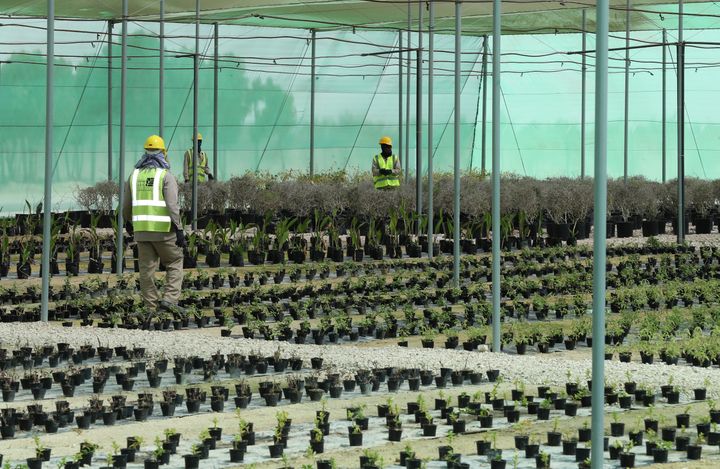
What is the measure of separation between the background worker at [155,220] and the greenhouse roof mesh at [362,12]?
11094mm

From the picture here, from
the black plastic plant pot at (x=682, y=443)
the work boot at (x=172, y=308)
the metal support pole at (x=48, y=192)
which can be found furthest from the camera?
the work boot at (x=172, y=308)

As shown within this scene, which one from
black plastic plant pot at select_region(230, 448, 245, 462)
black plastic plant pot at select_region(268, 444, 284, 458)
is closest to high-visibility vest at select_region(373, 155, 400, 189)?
black plastic plant pot at select_region(268, 444, 284, 458)

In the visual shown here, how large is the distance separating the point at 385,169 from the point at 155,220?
7.95 m

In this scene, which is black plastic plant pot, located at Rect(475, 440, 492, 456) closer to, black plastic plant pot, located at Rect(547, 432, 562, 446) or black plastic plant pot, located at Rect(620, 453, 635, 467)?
black plastic plant pot, located at Rect(547, 432, 562, 446)

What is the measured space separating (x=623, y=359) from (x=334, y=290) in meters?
4.20

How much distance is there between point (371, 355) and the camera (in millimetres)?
8039

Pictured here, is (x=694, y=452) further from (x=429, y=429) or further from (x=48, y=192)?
(x=48, y=192)

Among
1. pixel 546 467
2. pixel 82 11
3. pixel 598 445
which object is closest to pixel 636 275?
pixel 546 467

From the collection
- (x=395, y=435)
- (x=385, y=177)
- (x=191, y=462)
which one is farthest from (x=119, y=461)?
(x=385, y=177)

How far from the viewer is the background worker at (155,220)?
10234mm

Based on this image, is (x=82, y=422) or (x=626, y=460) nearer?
(x=626, y=460)

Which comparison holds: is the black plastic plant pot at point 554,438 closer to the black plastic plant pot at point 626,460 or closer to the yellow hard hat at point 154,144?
the black plastic plant pot at point 626,460

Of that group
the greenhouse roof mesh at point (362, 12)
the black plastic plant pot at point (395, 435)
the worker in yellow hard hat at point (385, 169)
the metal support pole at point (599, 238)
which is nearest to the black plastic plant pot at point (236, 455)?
the black plastic plant pot at point (395, 435)

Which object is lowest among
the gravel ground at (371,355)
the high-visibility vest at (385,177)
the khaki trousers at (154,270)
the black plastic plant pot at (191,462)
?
the black plastic plant pot at (191,462)
